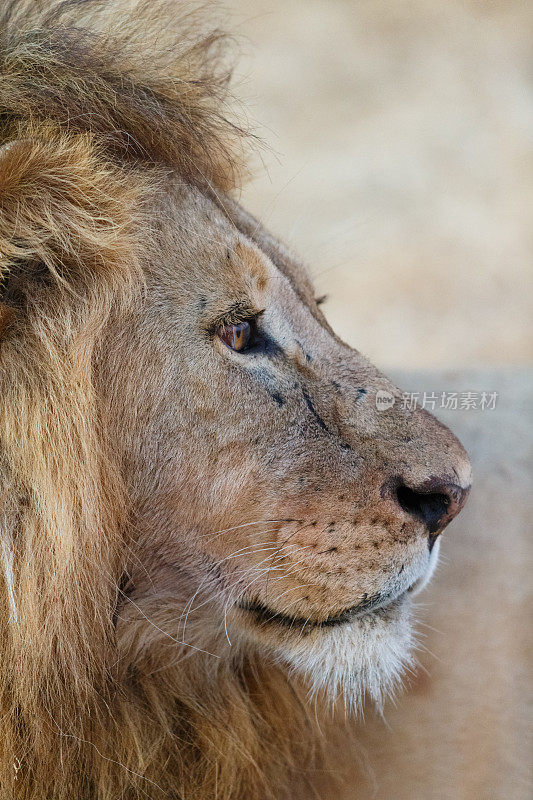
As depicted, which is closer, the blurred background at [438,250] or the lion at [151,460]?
the lion at [151,460]

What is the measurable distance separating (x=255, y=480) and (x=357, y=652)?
0.34m

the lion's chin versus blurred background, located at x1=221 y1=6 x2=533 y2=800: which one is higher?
blurred background, located at x1=221 y1=6 x2=533 y2=800

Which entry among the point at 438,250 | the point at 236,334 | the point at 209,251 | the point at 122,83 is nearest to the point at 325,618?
the point at 236,334

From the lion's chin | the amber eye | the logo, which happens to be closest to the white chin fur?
the lion's chin

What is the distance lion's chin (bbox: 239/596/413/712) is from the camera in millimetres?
1516

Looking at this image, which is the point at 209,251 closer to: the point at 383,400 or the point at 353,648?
the point at 383,400

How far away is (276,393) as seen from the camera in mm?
1545

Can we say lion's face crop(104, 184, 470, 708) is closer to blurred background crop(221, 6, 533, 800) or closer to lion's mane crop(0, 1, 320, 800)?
lion's mane crop(0, 1, 320, 800)

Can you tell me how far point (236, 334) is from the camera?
5.11 feet

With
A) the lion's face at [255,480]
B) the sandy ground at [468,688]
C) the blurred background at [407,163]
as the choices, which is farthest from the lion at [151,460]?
the blurred background at [407,163]

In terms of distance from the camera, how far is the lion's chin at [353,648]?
1.52 metres

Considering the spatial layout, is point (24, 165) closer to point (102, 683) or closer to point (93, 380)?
point (93, 380)

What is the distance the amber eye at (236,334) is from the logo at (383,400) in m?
0.26

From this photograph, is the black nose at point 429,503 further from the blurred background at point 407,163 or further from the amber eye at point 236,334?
the blurred background at point 407,163
